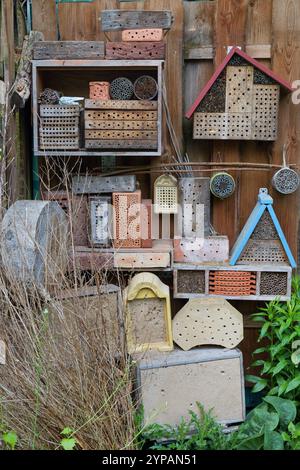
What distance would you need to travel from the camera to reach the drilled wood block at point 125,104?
3.05 meters

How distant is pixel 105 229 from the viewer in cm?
318

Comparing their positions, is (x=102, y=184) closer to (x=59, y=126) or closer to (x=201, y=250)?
(x=59, y=126)

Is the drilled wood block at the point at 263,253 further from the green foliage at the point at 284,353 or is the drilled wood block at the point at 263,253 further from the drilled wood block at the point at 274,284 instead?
the green foliage at the point at 284,353

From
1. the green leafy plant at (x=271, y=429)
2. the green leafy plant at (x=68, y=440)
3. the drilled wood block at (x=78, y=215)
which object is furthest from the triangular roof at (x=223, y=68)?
the green leafy plant at (x=68, y=440)

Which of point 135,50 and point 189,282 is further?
point 189,282

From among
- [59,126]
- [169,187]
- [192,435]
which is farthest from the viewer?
[169,187]

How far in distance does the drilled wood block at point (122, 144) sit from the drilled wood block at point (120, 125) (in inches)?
2.9

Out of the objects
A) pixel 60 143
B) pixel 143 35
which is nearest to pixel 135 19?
pixel 143 35

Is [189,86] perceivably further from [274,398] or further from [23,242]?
[274,398]

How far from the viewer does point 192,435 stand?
2.81m

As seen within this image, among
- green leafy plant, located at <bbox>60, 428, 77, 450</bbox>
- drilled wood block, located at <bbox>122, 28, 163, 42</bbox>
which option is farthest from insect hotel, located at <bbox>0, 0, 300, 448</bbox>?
green leafy plant, located at <bbox>60, 428, 77, 450</bbox>

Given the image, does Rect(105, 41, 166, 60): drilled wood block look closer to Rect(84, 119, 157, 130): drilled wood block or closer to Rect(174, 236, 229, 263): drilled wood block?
Rect(84, 119, 157, 130): drilled wood block

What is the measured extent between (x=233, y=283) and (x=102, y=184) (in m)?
0.98

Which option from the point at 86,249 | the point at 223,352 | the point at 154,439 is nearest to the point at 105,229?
the point at 86,249
